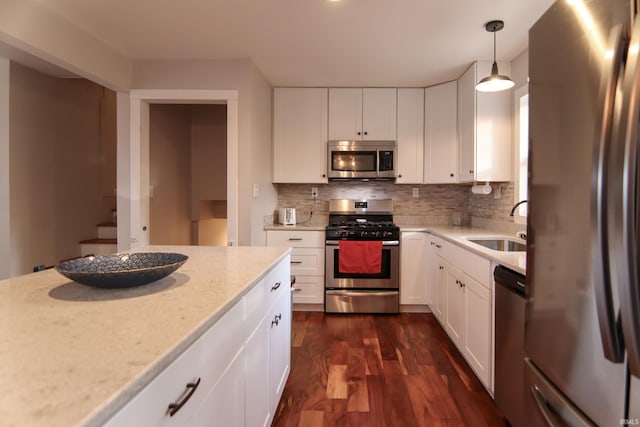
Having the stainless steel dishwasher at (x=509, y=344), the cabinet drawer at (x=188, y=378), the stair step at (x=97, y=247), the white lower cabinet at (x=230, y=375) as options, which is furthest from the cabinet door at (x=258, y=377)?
the stair step at (x=97, y=247)

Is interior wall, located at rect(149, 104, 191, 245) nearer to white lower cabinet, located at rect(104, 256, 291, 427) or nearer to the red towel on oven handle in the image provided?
the red towel on oven handle

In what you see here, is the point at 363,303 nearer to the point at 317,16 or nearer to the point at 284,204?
the point at 284,204

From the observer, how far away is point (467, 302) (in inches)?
87.5

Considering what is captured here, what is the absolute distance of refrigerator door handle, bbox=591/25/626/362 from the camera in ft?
2.41

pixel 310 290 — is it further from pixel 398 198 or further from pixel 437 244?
pixel 398 198

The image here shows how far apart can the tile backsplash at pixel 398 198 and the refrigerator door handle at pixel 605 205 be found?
10.2ft

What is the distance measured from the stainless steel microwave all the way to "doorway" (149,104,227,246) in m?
1.90

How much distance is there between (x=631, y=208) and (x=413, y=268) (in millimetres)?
2739

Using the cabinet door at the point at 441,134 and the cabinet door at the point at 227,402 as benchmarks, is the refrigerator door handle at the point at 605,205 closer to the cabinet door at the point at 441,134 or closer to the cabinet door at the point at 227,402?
the cabinet door at the point at 227,402

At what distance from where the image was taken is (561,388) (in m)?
0.98

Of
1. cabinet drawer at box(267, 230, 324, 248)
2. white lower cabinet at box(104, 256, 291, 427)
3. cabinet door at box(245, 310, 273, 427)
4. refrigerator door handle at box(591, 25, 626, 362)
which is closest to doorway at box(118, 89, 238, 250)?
cabinet drawer at box(267, 230, 324, 248)

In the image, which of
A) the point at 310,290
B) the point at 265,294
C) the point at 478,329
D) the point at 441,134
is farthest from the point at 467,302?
the point at 441,134

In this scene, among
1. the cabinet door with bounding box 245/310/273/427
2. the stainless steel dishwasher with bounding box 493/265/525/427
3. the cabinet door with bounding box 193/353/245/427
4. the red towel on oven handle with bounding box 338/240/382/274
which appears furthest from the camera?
the red towel on oven handle with bounding box 338/240/382/274

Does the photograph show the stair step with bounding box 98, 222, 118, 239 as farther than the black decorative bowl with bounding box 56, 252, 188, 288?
Yes
